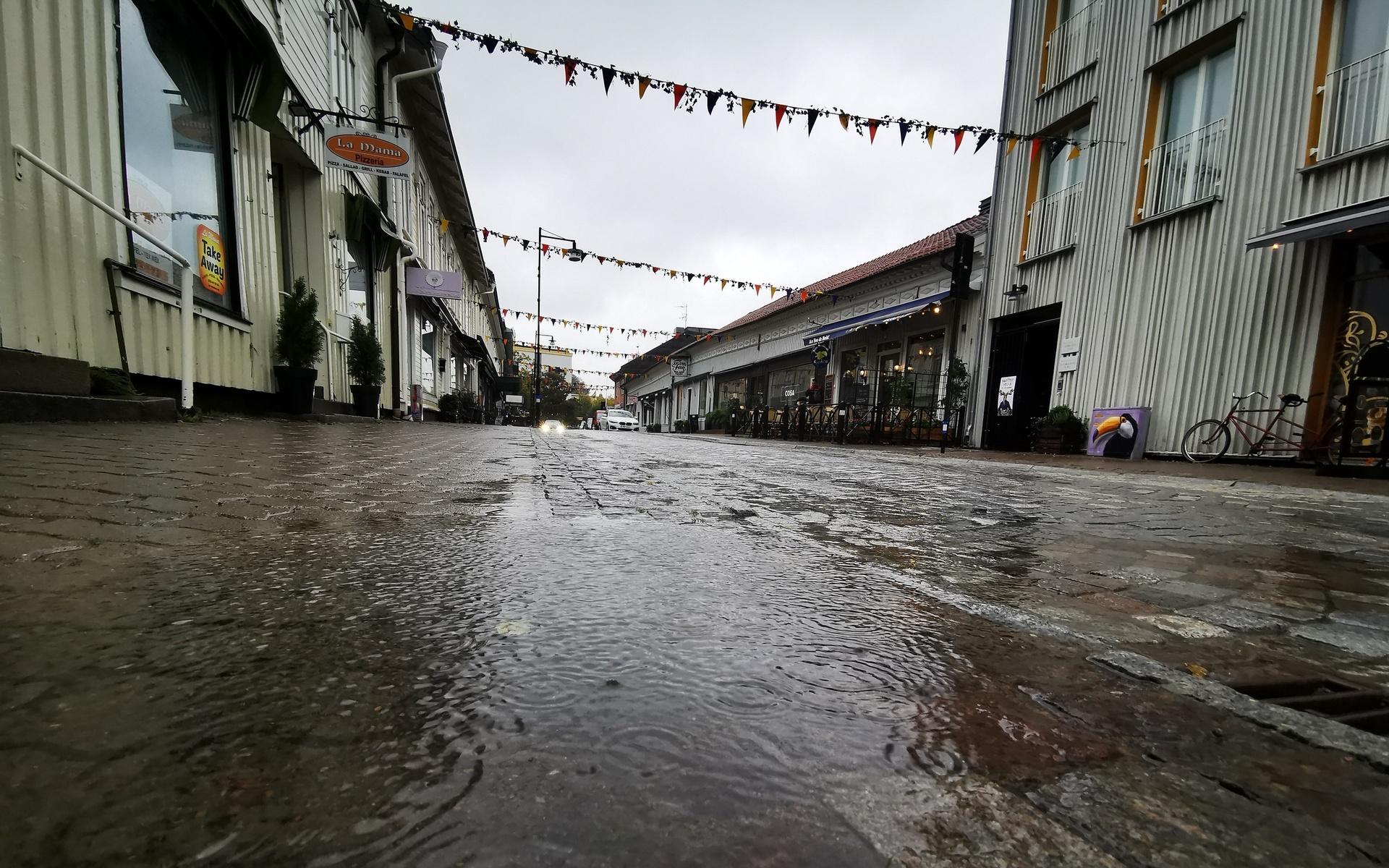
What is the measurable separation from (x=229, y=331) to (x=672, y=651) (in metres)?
7.25

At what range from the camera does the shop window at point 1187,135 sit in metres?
8.05

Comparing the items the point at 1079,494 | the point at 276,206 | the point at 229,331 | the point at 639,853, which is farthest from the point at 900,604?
the point at 276,206

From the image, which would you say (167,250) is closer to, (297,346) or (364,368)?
(297,346)

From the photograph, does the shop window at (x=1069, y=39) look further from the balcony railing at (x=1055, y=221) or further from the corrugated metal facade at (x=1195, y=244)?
the balcony railing at (x=1055, y=221)

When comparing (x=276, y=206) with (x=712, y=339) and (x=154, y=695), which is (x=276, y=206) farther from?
(x=712, y=339)

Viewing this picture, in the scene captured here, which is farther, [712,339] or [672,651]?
[712,339]

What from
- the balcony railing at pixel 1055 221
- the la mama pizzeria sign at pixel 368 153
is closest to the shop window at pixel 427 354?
the la mama pizzeria sign at pixel 368 153

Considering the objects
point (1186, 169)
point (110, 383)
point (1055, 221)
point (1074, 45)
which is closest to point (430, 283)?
point (110, 383)

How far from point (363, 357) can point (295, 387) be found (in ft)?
7.73

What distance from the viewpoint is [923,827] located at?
0.55m

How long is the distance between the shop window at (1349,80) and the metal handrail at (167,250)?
1161 cm

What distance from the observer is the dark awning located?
5938 millimetres

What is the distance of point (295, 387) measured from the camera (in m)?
7.19

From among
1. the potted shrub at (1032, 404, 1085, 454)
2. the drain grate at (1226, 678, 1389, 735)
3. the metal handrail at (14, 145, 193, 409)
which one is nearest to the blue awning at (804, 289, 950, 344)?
the potted shrub at (1032, 404, 1085, 454)
